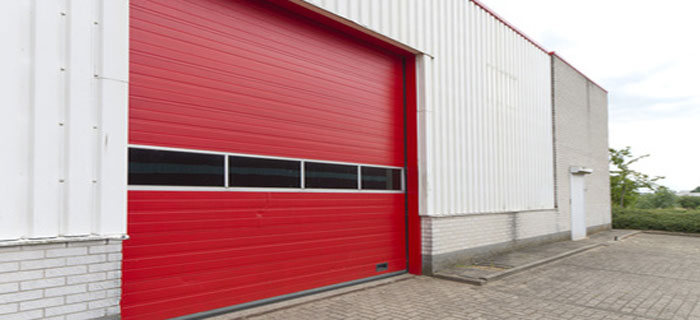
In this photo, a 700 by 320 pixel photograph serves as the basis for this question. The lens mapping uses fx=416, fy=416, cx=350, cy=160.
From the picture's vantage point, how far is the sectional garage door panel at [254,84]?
4758mm

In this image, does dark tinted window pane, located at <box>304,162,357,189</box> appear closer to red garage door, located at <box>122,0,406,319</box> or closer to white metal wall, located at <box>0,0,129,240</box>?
red garage door, located at <box>122,0,406,319</box>

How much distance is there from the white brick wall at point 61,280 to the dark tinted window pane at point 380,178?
425 centimetres

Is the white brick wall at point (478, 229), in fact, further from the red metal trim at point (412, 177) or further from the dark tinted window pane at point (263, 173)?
the dark tinted window pane at point (263, 173)

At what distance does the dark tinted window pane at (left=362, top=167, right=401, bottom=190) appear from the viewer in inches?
294

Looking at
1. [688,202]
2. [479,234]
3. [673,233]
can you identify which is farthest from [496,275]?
[688,202]

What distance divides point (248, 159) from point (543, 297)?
497 cm

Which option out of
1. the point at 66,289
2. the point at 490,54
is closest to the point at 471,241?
the point at 490,54

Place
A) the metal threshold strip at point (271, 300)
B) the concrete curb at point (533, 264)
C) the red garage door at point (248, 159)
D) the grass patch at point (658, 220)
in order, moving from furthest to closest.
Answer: the grass patch at point (658, 220) → the concrete curb at point (533, 264) → the metal threshold strip at point (271, 300) → the red garage door at point (248, 159)

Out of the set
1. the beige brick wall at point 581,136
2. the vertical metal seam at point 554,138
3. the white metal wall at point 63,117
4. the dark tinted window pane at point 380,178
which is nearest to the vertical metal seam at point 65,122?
the white metal wall at point 63,117

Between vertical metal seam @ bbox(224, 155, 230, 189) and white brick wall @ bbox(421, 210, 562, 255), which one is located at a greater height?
vertical metal seam @ bbox(224, 155, 230, 189)

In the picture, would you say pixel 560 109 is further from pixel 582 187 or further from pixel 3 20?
pixel 3 20

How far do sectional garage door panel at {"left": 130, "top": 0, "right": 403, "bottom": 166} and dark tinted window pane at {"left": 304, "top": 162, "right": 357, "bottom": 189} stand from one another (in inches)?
7.5

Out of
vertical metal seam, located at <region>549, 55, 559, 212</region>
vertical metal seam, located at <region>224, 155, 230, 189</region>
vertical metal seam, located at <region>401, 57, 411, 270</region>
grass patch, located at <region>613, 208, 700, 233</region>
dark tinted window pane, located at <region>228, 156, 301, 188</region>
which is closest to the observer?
vertical metal seam, located at <region>224, 155, 230, 189</region>

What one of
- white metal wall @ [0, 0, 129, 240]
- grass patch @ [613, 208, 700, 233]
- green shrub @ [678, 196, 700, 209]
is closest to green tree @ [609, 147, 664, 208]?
grass patch @ [613, 208, 700, 233]
